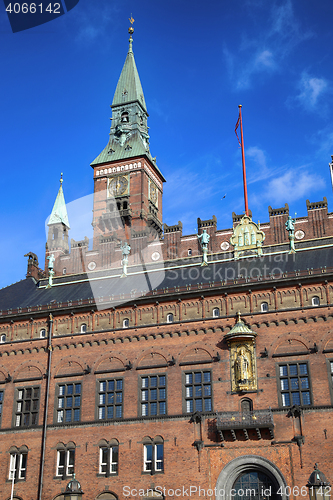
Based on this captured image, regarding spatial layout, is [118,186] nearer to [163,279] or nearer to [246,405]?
[163,279]

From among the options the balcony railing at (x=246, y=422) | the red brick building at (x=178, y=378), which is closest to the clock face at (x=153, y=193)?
the red brick building at (x=178, y=378)

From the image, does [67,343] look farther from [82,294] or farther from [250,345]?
[250,345]

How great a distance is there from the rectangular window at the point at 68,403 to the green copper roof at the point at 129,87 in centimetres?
4287

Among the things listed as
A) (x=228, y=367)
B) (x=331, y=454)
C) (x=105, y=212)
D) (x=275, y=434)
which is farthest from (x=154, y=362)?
(x=105, y=212)

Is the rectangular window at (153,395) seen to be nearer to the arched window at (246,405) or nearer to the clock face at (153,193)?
the arched window at (246,405)

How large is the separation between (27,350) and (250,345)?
17279 millimetres

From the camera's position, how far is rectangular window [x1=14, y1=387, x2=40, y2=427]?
41438 millimetres

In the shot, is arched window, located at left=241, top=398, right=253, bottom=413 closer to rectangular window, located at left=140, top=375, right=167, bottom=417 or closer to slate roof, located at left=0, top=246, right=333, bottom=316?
rectangular window, located at left=140, top=375, right=167, bottom=417

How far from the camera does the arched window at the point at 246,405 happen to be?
118ft

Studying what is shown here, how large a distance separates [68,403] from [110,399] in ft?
10.8

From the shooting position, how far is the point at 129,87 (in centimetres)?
7481

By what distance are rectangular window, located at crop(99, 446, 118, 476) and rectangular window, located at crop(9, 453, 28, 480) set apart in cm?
579

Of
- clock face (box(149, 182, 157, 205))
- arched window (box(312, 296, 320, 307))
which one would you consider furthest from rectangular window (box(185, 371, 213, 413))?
clock face (box(149, 182, 157, 205))

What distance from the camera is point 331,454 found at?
109ft
